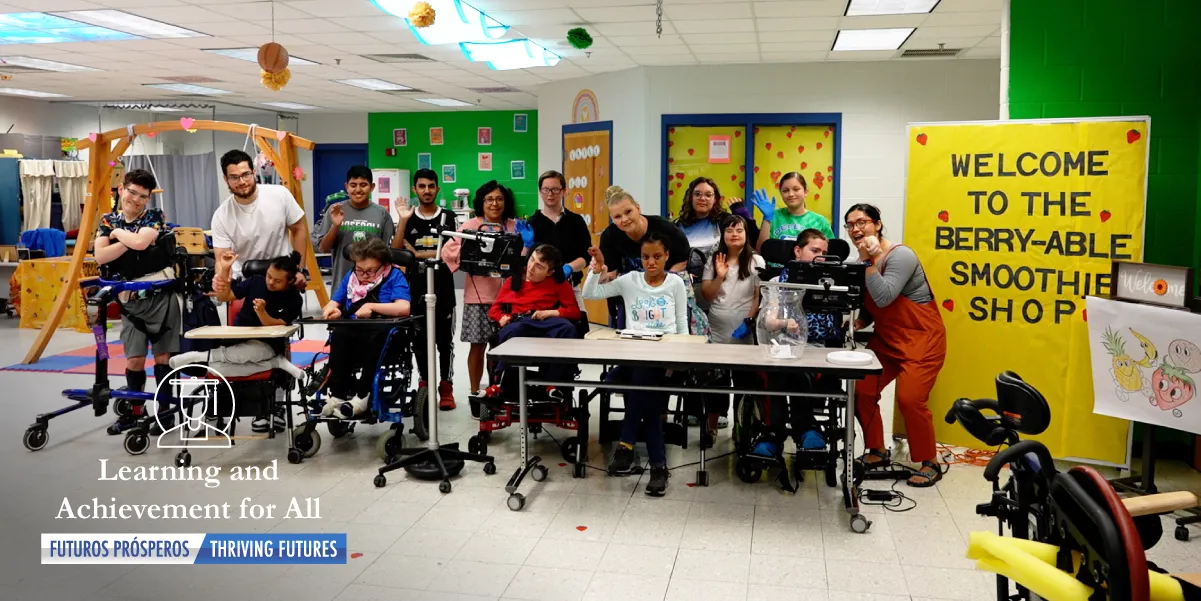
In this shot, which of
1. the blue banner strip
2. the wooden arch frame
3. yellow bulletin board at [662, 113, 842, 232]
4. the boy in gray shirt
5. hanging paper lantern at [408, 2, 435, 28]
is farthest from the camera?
yellow bulletin board at [662, 113, 842, 232]

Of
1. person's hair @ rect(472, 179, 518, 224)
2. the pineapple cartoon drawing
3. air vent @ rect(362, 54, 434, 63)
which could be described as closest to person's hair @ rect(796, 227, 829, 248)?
the pineapple cartoon drawing

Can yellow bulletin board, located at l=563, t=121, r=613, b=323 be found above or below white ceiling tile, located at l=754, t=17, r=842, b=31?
below

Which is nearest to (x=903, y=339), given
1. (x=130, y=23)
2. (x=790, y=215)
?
(x=790, y=215)

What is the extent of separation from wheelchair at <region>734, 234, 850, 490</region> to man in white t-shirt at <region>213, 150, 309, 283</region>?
2.46 metres

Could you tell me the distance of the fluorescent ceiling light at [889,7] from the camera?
602 centimetres

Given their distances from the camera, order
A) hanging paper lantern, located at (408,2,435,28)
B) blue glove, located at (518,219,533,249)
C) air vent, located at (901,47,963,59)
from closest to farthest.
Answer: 1. blue glove, located at (518,219,533,249)
2. hanging paper lantern, located at (408,2,435,28)
3. air vent, located at (901,47,963,59)

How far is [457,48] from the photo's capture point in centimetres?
799

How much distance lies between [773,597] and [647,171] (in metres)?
6.02

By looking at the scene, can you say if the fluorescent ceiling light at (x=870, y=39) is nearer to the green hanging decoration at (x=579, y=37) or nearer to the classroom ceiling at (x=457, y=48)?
the classroom ceiling at (x=457, y=48)

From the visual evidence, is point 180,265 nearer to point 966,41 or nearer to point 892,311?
point 892,311

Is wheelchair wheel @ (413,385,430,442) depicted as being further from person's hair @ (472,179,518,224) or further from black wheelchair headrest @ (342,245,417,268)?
person's hair @ (472,179,518,224)

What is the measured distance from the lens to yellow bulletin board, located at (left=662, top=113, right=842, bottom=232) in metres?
8.33

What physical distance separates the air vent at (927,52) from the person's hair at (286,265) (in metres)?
5.61

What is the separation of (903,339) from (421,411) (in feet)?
7.92
